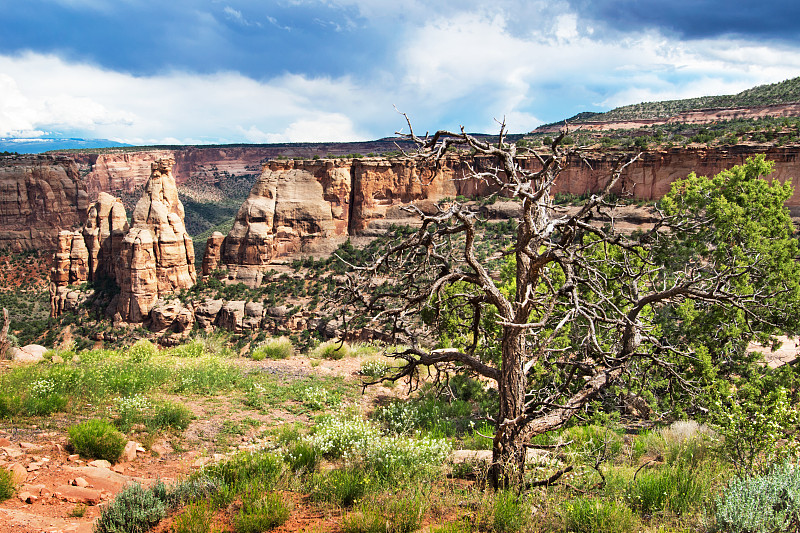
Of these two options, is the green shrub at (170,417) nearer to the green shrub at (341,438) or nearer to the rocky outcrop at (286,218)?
the green shrub at (341,438)

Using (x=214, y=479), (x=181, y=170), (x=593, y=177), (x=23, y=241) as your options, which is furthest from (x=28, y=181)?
(x=214, y=479)

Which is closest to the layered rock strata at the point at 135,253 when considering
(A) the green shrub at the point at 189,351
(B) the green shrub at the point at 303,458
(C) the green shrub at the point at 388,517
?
(A) the green shrub at the point at 189,351

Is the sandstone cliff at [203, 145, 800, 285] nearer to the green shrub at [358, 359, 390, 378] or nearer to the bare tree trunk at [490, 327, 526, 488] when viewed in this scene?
the green shrub at [358, 359, 390, 378]

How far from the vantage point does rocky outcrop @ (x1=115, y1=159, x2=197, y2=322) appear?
41.9 m

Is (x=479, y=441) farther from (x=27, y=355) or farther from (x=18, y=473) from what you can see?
(x=27, y=355)

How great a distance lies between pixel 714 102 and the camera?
225 feet

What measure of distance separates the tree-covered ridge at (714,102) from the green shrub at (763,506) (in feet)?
181

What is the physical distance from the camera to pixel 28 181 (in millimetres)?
62750

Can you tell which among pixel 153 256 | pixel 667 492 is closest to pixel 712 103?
pixel 153 256

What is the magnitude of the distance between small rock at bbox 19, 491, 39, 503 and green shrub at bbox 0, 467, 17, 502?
4.0 inches

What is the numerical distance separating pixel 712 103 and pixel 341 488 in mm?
82016

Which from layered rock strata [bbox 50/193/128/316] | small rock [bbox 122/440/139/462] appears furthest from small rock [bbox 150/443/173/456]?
layered rock strata [bbox 50/193/128/316]

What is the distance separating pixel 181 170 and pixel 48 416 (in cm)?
11950

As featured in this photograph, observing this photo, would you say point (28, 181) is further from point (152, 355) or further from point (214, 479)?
point (214, 479)
